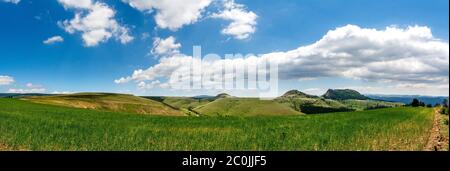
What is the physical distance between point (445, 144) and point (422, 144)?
110 cm
